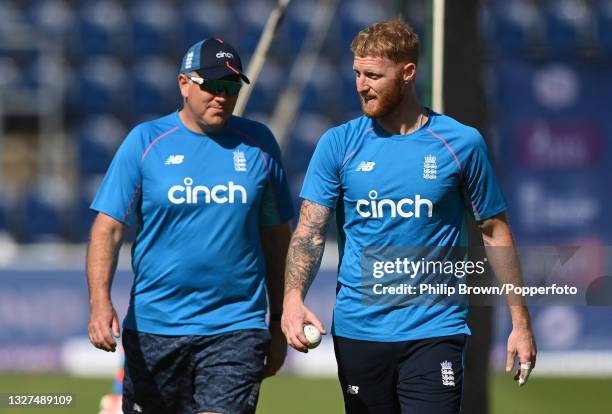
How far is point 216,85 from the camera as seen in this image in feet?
16.6

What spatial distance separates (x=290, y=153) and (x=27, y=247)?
11.8 feet

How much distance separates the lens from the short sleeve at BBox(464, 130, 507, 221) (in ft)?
15.2

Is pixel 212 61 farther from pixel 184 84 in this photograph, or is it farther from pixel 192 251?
pixel 192 251

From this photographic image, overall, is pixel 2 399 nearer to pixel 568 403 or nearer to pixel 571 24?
pixel 568 403

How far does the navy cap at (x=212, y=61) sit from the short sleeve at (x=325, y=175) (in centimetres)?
64

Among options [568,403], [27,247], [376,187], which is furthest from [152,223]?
[27,247]

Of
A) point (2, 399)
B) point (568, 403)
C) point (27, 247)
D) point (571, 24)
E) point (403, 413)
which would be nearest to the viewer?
point (403, 413)

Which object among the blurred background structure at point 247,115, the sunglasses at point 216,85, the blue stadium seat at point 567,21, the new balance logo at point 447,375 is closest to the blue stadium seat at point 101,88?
the blurred background structure at point 247,115

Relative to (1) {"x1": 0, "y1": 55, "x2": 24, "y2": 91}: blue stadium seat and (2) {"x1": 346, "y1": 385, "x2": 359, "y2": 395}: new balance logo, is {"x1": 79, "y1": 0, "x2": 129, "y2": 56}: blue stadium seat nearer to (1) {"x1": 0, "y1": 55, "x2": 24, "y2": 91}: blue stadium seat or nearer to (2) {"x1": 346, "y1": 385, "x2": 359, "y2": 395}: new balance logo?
(1) {"x1": 0, "y1": 55, "x2": 24, "y2": 91}: blue stadium seat

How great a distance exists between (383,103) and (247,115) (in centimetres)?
1175

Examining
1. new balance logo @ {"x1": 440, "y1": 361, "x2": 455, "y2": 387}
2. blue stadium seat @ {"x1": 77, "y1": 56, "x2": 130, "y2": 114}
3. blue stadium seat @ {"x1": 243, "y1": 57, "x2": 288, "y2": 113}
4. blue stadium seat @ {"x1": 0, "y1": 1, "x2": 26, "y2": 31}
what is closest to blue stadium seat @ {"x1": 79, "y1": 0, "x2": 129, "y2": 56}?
blue stadium seat @ {"x1": 77, "y1": 56, "x2": 130, "y2": 114}

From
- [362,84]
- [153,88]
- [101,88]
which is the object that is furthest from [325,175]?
[101,88]

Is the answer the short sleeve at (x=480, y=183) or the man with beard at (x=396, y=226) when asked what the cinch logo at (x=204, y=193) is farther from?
the short sleeve at (x=480, y=183)

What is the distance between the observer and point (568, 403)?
9.82 meters
